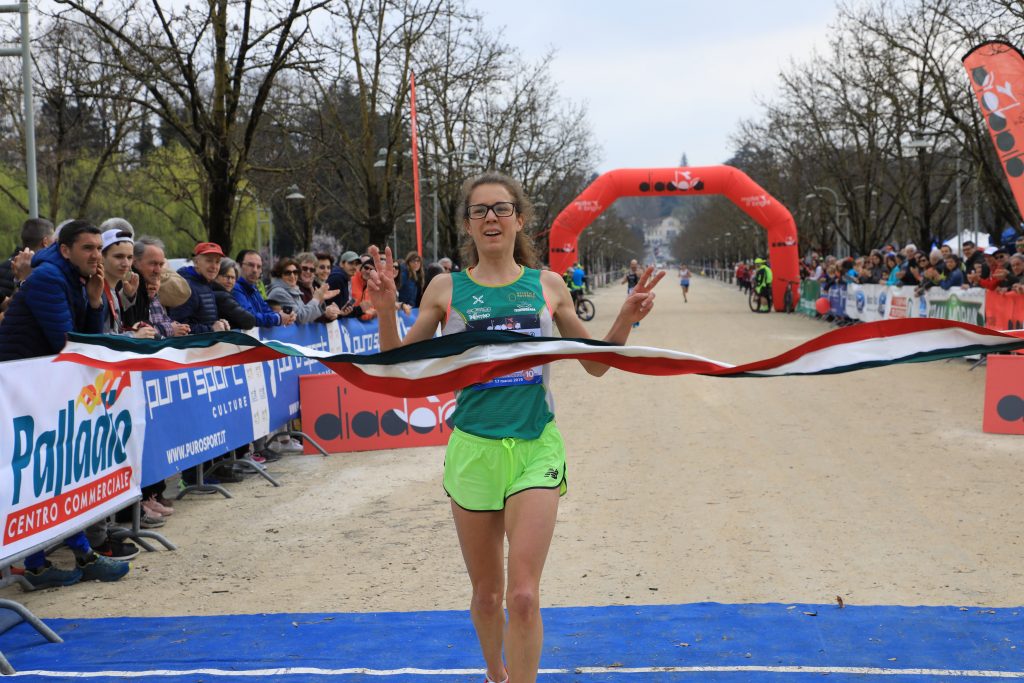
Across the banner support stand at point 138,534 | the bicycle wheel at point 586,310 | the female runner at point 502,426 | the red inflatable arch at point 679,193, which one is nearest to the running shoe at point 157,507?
the banner support stand at point 138,534

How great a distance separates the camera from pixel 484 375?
373 centimetres

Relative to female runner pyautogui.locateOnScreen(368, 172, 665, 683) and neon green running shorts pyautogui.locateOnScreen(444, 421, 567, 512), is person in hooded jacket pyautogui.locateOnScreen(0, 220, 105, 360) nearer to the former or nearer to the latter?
female runner pyautogui.locateOnScreen(368, 172, 665, 683)

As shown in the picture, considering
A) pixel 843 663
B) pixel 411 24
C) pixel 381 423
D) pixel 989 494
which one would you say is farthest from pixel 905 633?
pixel 411 24

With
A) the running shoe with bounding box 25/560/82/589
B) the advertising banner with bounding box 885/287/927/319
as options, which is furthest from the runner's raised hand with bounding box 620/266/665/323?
the advertising banner with bounding box 885/287/927/319

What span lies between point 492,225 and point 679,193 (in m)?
34.3

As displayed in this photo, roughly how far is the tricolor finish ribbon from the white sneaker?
665 centimetres

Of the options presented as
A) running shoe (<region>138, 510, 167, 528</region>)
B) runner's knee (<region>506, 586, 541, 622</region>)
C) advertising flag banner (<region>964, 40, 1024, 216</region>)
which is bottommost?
running shoe (<region>138, 510, 167, 528</region>)

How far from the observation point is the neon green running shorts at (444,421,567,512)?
12.0 ft

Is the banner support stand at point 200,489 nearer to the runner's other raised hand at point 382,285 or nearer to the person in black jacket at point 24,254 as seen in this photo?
the person in black jacket at point 24,254

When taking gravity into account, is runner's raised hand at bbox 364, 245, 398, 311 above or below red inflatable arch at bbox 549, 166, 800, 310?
below

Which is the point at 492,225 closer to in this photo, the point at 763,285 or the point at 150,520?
the point at 150,520

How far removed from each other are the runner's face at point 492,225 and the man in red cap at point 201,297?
18.7 feet

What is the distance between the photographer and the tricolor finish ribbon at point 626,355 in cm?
373

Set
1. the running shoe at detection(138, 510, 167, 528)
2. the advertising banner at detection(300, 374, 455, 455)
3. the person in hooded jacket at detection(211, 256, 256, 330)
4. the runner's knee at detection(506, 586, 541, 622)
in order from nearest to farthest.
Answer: the runner's knee at detection(506, 586, 541, 622) → the running shoe at detection(138, 510, 167, 528) → the person in hooded jacket at detection(211, 256, 256, 330) → the advertising banner at detection(300, 374, 455, 455)
